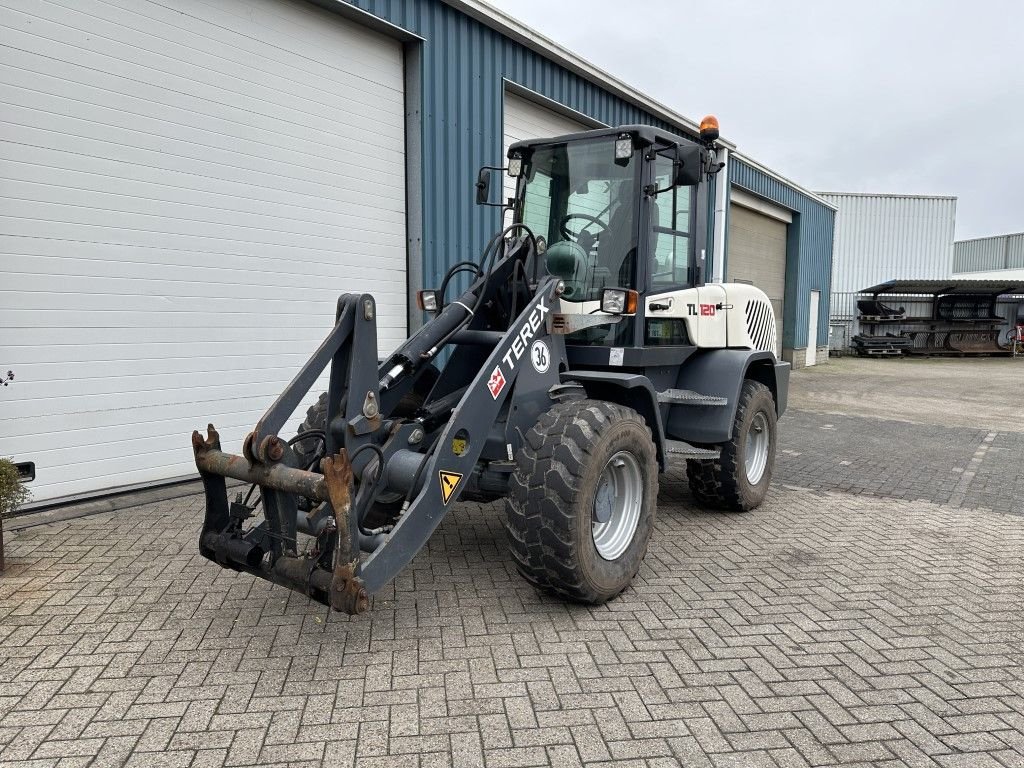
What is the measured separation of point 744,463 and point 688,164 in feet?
8.18

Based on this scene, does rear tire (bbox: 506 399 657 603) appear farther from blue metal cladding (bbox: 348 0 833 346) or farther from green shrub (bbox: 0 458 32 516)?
blue metal cladding (bbox: 348 0 833 346)

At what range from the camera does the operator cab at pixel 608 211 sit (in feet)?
15.9

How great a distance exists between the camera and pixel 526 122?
9812mm

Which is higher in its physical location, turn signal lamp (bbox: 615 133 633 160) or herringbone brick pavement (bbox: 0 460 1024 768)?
turn signal lamp (bbox: 615 133 633 160)

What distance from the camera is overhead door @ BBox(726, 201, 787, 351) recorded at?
17.4 meters

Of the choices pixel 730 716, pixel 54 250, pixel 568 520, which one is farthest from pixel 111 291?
pixel 730 716

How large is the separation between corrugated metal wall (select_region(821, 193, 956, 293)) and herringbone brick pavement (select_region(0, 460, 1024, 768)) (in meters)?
33.3

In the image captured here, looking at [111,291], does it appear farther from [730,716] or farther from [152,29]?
[730,716]

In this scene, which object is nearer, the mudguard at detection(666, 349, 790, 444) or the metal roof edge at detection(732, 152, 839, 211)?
the mudguard at detection(666, 349, 790, 444)

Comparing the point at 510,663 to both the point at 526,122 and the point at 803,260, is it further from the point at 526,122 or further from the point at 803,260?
the point at 803,260

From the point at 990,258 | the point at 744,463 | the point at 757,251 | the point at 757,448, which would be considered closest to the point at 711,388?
the point at 744,463

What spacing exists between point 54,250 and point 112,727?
411cm

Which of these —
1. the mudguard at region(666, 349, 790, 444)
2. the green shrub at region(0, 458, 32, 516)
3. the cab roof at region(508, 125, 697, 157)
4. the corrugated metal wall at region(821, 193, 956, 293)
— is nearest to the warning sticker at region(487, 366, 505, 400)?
the cab roof at region(508, 125, 697, 157)

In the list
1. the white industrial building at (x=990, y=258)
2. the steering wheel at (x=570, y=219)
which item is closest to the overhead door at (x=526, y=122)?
the steering wheel at (x=570, y=219)
